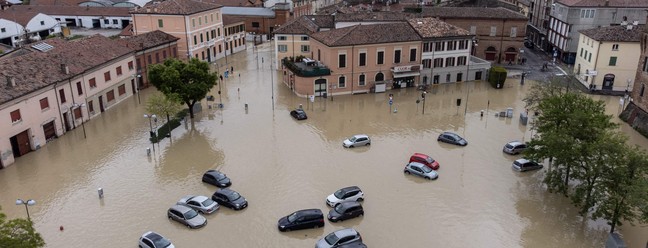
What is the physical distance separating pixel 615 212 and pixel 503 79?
3594 cm

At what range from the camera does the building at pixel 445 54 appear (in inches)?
2399

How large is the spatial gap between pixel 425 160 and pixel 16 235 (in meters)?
28.2

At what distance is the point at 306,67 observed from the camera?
195 feet

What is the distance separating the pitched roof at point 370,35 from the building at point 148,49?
21341mm

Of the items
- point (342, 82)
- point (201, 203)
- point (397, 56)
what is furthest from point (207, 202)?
point (397, 56)

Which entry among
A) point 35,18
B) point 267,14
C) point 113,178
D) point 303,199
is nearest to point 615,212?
point 303,199

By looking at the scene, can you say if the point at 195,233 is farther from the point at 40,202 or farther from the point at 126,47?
the point at 126,47

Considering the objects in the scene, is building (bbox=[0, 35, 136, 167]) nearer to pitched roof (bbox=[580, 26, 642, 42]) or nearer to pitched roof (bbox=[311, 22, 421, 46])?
pitched roof (bbox=[311, 22, 421, 46])

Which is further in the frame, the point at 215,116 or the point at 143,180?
the point at 215,116

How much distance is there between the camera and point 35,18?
302ft

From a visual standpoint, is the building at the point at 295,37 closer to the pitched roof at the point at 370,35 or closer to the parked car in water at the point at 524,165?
the pitched roof at the point at 370,35

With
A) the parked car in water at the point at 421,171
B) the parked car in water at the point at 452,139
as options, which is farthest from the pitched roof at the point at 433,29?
the parked car in water at the point at 421,171

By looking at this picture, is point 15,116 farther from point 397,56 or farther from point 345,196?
point 397,56

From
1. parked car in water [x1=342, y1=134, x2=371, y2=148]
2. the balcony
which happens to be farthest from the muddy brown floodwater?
the balcony
